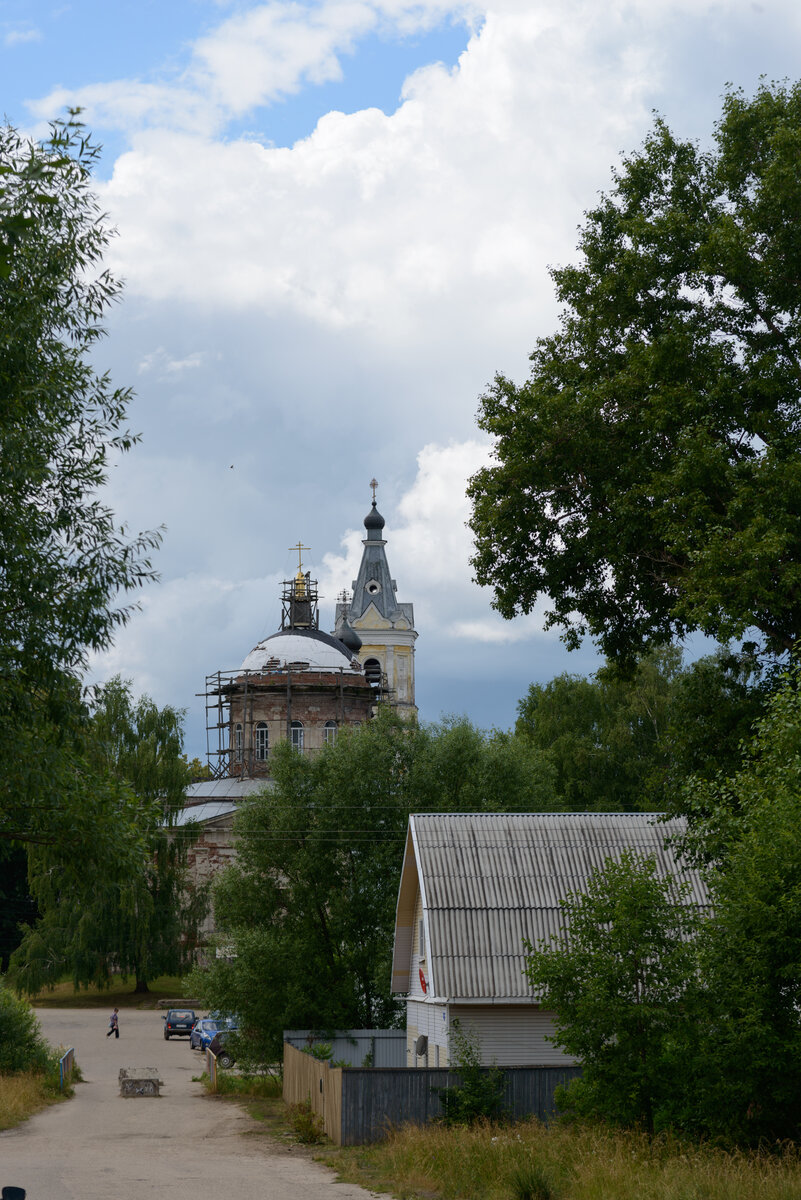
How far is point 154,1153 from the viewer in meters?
22.2

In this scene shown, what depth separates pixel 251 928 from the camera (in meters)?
36.1

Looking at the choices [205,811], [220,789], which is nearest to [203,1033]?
[205,811]

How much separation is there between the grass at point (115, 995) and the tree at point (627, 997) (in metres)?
48.0

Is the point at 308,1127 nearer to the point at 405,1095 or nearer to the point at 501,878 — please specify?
the point at 405,1095

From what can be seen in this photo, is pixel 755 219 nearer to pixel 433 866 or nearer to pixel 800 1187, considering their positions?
pixel 433 866

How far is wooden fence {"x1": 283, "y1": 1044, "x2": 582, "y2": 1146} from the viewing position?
2147 centimetres

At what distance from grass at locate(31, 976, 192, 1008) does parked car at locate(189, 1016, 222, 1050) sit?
1236cm

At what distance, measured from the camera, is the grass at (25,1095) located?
88.5 feet

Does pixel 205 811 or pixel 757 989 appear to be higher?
pixel 205 811

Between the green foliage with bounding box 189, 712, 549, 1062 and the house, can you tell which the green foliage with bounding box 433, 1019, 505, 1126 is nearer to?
the house

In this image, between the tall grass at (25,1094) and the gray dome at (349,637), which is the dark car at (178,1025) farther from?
the gray dome at (349,637)

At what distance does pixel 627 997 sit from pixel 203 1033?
3484 centimetres

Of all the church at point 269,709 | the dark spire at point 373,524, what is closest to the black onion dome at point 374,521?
the dark spire at point 373,524

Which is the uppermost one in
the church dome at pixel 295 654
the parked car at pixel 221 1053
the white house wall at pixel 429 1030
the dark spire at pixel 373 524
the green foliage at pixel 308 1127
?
the dark spire at pixel 373 524
